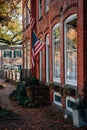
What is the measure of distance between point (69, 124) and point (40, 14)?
10.8 metres

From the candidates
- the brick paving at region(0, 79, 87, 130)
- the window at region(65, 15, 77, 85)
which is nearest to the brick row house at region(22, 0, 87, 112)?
the window at region(65, 15, 77, 85)

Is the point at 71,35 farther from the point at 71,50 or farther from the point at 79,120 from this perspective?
the point at 79,120

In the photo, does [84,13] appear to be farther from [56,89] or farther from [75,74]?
[56,89]

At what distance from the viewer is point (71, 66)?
13.1 metres

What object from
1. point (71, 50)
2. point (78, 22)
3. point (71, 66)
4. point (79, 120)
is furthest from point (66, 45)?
point (79, 120)

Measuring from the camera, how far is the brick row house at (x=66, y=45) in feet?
37.7

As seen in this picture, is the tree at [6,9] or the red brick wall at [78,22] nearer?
the red brick wall at [78,22]

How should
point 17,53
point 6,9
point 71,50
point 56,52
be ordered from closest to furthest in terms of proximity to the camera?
point 71,50
point 56,52
point 6,9
point 17,53

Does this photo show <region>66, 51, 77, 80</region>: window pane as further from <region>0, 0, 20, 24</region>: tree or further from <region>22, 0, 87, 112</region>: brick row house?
<region>0, 0, 20, 24</region>: tree

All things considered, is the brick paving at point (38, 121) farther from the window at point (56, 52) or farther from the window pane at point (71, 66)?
the window at point (56, 52)

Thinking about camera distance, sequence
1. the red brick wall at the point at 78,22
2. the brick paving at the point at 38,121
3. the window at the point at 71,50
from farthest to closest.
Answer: the window at the point at 71,50 < the red brick wall at the point at 78,22 < the brick paving at the point at 38,121

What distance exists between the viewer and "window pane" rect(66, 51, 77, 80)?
12750 millimetres

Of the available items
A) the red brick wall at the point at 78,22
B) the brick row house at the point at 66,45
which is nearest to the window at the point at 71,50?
the brick row house at the point at 66,45

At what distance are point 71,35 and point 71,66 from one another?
125cm
